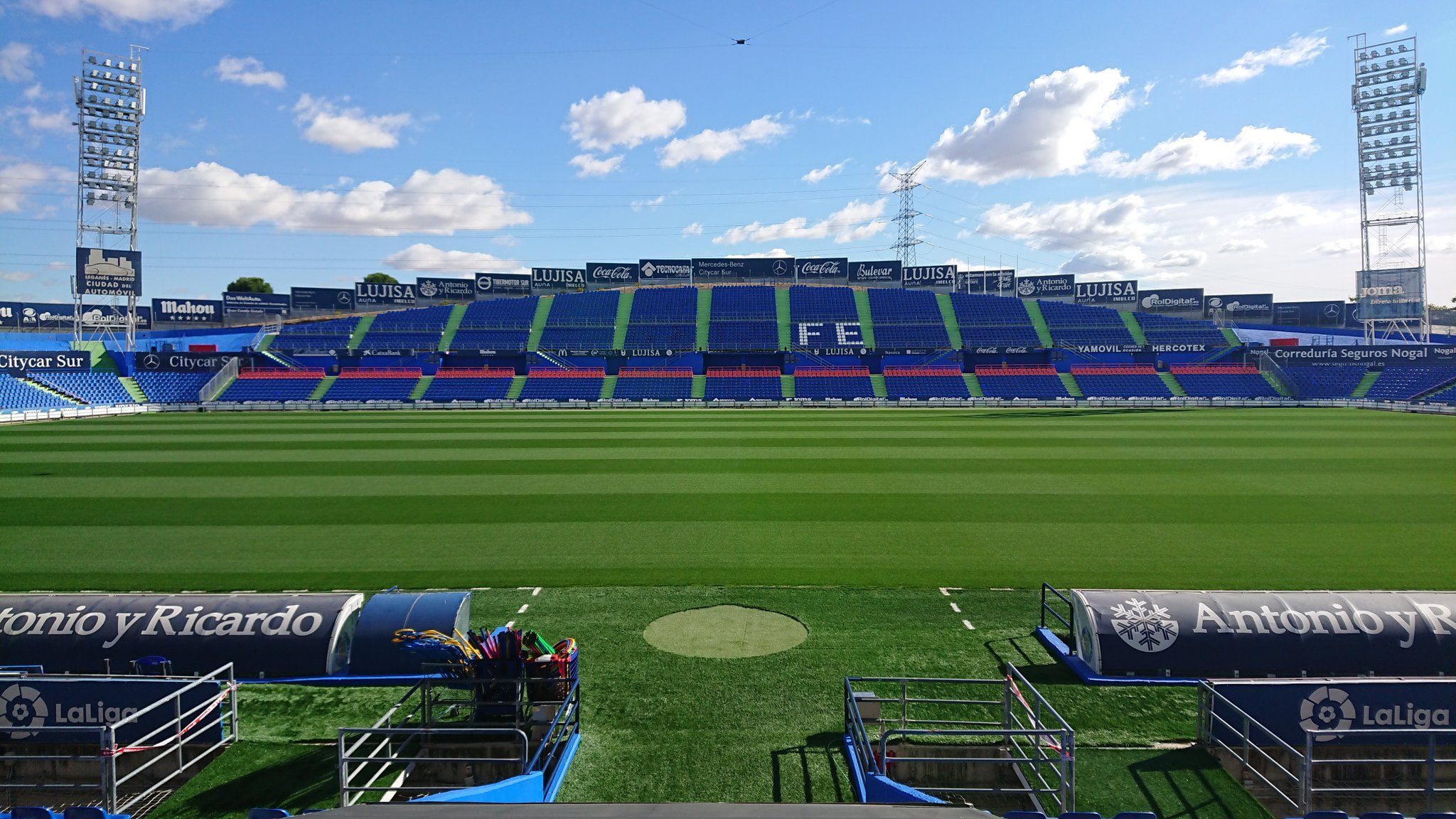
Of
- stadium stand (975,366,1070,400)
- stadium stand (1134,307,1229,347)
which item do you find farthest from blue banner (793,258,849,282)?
stadium stand (1134,307,1229,347)

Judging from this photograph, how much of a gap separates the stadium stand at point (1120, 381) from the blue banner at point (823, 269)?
106 feet

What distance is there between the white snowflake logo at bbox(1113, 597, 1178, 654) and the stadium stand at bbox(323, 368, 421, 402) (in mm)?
65449

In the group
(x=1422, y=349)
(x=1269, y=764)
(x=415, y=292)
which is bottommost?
(x=1269, y=764)

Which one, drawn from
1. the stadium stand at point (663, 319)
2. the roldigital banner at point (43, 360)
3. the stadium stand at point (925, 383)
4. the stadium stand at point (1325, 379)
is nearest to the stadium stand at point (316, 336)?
the roldigital banner at point (43, 360)

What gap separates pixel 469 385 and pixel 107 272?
28925 mm

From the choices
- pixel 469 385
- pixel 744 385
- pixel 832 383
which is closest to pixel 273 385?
pixel 469 385

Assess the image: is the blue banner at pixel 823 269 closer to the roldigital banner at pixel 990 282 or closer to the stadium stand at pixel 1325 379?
the roldigital banner at pixel 990 282

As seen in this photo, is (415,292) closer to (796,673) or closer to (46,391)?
(46,391)

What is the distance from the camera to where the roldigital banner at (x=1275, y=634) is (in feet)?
34.0

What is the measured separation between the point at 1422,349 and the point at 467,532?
82.4m

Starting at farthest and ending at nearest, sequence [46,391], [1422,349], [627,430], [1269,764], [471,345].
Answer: [471,345]
[1422,349]
[46,391]
[627,430]
[1269,764]

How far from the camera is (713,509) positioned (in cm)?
2203

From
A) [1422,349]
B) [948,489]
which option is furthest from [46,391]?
[1422,349]

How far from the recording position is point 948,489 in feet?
80.0
